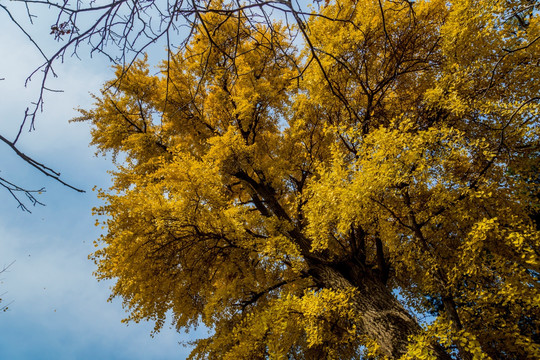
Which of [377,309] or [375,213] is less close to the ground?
[375,213]

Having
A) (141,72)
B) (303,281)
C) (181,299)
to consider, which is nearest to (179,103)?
(141,72)

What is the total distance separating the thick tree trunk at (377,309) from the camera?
380 cm

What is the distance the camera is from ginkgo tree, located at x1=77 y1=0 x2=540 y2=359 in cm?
375

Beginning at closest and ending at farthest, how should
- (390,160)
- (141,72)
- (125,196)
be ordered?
(390,160) < (125,196) < (141,72)

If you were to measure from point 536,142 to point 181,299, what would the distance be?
20.4ft

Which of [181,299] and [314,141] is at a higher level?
[314,141]

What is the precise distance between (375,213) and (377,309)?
54.3 inches

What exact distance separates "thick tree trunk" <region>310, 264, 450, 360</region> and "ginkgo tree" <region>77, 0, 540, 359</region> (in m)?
0.02

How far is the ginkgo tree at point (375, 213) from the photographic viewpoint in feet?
12.3

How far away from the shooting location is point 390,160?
3.67 m

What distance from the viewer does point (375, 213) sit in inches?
171

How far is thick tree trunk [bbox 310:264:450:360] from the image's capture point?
3797 mm

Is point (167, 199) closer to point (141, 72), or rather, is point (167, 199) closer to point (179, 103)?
point (179, 103)

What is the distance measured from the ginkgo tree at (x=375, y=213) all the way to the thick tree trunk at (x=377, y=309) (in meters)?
0.02
